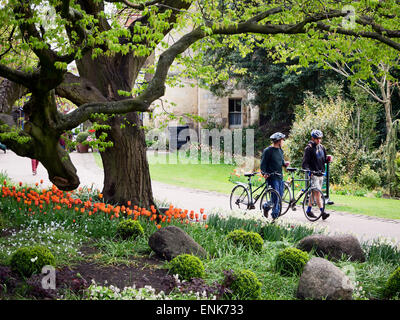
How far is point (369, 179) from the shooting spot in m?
16.5

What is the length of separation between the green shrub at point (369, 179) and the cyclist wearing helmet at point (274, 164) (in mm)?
7960

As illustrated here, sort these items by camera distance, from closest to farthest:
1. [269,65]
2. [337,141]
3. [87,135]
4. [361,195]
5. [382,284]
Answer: [382,284] → [361,195] → [337,141] → [269,65] → [87,135]

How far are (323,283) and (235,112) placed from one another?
26.3 metres

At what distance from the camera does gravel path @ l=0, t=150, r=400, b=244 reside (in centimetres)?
957

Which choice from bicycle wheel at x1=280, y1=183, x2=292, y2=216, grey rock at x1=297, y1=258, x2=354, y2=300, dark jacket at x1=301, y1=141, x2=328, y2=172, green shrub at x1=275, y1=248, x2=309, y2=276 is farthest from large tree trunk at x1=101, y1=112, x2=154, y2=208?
grey rock at x1=297, y1=258, x2=354, y2=300

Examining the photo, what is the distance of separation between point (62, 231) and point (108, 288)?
2654 millimetres

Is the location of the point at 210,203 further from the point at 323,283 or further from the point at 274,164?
the point at 323,283

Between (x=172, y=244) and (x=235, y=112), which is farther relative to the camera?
(x=235, y=112)

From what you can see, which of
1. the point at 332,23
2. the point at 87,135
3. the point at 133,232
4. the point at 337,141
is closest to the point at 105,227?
the point at 133,232

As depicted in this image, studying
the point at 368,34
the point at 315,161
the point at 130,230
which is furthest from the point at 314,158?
the point at 130,230

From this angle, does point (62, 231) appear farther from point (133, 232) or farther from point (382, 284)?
point (382, 284)

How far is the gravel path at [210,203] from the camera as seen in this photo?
9.57m

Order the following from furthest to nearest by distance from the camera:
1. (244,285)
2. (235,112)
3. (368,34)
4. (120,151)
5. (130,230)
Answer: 1. (235,112)
2. (120,151)
3. (368,34)
4. (130,230)
5. (244,285)

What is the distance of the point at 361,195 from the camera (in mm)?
15766
